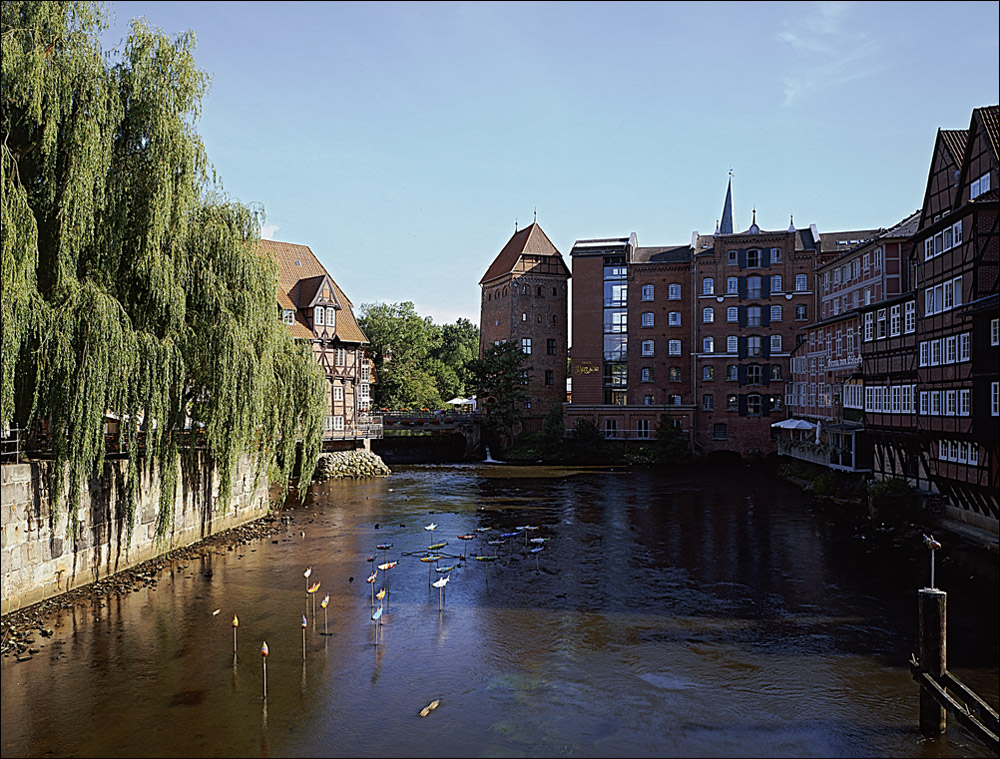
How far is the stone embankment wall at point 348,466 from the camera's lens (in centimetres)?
4691

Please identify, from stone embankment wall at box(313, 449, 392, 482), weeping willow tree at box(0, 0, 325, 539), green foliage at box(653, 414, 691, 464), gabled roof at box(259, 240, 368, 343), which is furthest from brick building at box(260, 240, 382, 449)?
weeping willow tree at box(0, 0, 325, 539)

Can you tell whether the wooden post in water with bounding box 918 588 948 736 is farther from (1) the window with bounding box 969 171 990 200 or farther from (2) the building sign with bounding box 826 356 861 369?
(2) the building sign with bounding box 826 356 861 369

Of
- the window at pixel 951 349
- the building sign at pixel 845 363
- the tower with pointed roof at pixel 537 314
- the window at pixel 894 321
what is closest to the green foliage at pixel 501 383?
the tower with pointed roof at pixel 537 314

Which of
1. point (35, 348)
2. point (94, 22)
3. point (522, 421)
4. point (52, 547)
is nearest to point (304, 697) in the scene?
point (52, 547)

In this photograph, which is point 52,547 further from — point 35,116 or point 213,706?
point 35,116

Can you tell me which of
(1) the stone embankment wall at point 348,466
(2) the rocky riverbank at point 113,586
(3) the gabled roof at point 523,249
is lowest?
(2) the rocky riverbank at point 113,586

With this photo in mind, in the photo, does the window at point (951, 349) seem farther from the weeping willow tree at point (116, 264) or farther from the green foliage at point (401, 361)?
the green foliage at point (401, 361)

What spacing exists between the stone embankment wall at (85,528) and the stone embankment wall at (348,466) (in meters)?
19.7

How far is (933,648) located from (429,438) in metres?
51.0

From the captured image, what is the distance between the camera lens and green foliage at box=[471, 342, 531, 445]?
207ft

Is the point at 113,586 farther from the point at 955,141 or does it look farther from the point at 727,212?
the point at 727,212

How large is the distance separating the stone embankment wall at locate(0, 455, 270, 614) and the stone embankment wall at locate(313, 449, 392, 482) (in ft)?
64.5

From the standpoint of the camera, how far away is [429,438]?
6238 cm

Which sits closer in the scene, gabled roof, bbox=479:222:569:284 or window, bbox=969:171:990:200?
window, bbox=969:171:990:200
